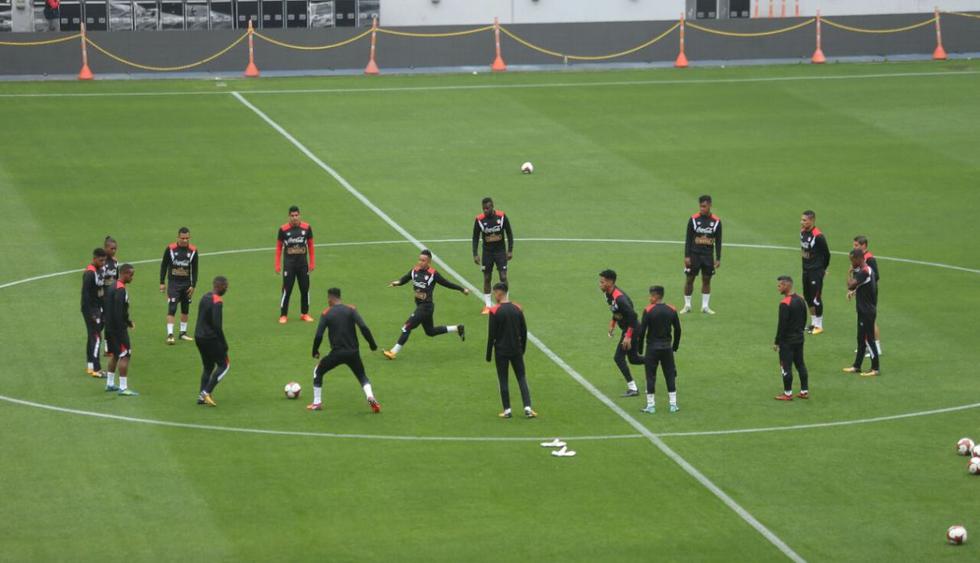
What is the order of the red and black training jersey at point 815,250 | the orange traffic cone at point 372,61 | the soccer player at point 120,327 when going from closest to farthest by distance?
1. the soccer player at point 120,327
2. the red and black training jersey at point 815,250
3. the orange traffic cone at point 372,61

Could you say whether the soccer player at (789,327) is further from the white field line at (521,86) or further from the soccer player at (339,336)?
the white field line at (521,86)

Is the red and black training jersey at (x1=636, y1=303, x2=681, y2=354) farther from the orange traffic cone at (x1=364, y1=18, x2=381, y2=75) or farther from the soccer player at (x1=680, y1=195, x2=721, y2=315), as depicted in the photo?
the orange traffic cone at (x1=364, y1=18, x2=381, y2=75)

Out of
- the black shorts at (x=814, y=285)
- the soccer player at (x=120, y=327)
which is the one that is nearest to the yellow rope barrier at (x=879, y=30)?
the black shorts at (x=814, y=285)

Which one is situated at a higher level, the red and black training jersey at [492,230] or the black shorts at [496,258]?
the red and black training jersey at [492,230]

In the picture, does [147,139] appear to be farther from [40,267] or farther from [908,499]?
[908,499]

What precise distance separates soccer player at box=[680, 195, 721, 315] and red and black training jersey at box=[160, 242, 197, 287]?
10217mm

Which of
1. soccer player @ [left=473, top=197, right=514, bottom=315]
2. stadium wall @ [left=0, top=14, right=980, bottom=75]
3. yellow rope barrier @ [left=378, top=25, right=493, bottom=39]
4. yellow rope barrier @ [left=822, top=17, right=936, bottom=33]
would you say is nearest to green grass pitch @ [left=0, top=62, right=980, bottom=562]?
soccer player @ [left=473, top=197, right=514, bottom=315]

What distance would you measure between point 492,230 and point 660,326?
822 centimetres

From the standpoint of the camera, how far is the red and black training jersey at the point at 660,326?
1053 inches

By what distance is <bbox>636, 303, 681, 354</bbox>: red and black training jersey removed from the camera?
26.7 meters

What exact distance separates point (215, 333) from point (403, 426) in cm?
351

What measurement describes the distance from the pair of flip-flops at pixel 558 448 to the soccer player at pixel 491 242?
905 cm

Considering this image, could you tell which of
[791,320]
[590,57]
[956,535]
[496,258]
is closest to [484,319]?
[496,258]

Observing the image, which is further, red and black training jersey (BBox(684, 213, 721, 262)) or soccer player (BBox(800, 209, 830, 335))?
red and black training jersey (BBox(684, 213, 721, 262))
